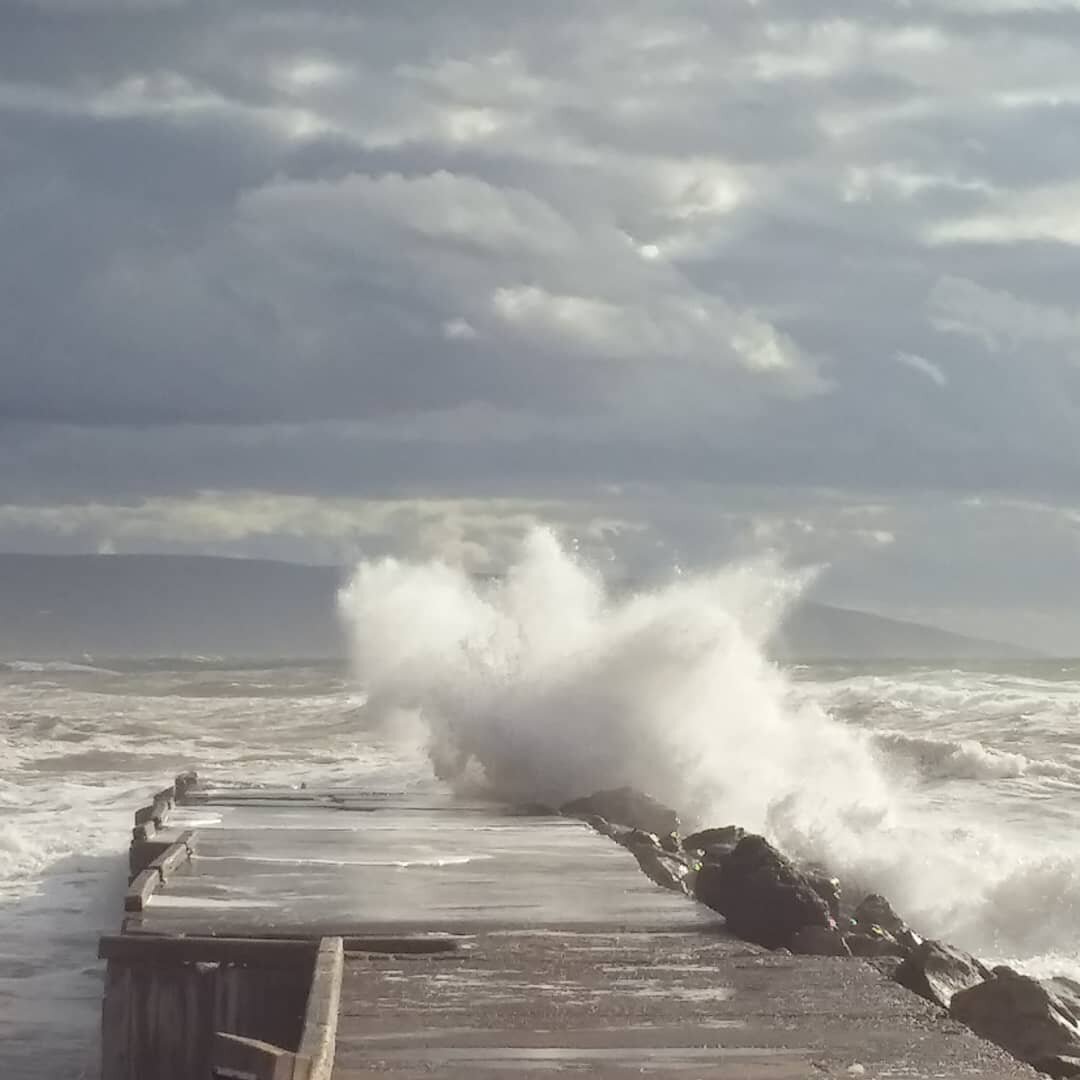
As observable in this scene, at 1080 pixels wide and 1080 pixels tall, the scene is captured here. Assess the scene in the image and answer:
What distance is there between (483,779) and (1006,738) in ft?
51.0

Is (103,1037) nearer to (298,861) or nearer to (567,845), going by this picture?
(298,861)

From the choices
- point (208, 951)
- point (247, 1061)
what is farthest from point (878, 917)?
point (247, 1061)

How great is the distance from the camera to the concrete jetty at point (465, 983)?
5.96 metres

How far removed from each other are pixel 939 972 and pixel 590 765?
11.3m

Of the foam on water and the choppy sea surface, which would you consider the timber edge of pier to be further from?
the foam on water

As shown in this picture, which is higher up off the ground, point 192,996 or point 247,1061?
point 247,1061

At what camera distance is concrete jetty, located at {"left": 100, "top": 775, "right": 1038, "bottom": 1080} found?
596 centimetres

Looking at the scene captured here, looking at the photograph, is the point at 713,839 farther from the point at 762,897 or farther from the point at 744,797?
the point at 762,897

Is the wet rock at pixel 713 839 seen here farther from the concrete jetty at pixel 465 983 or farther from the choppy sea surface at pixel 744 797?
the concrete jetty at pixel 465 983

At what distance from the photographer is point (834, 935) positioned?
28.8ft

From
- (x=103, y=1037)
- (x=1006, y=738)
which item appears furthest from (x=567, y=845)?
(x=1006, y=738)

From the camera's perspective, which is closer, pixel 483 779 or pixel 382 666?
pixel 483 779

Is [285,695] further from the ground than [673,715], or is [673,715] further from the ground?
[673,715]

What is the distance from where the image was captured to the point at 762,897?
8.90 meters
